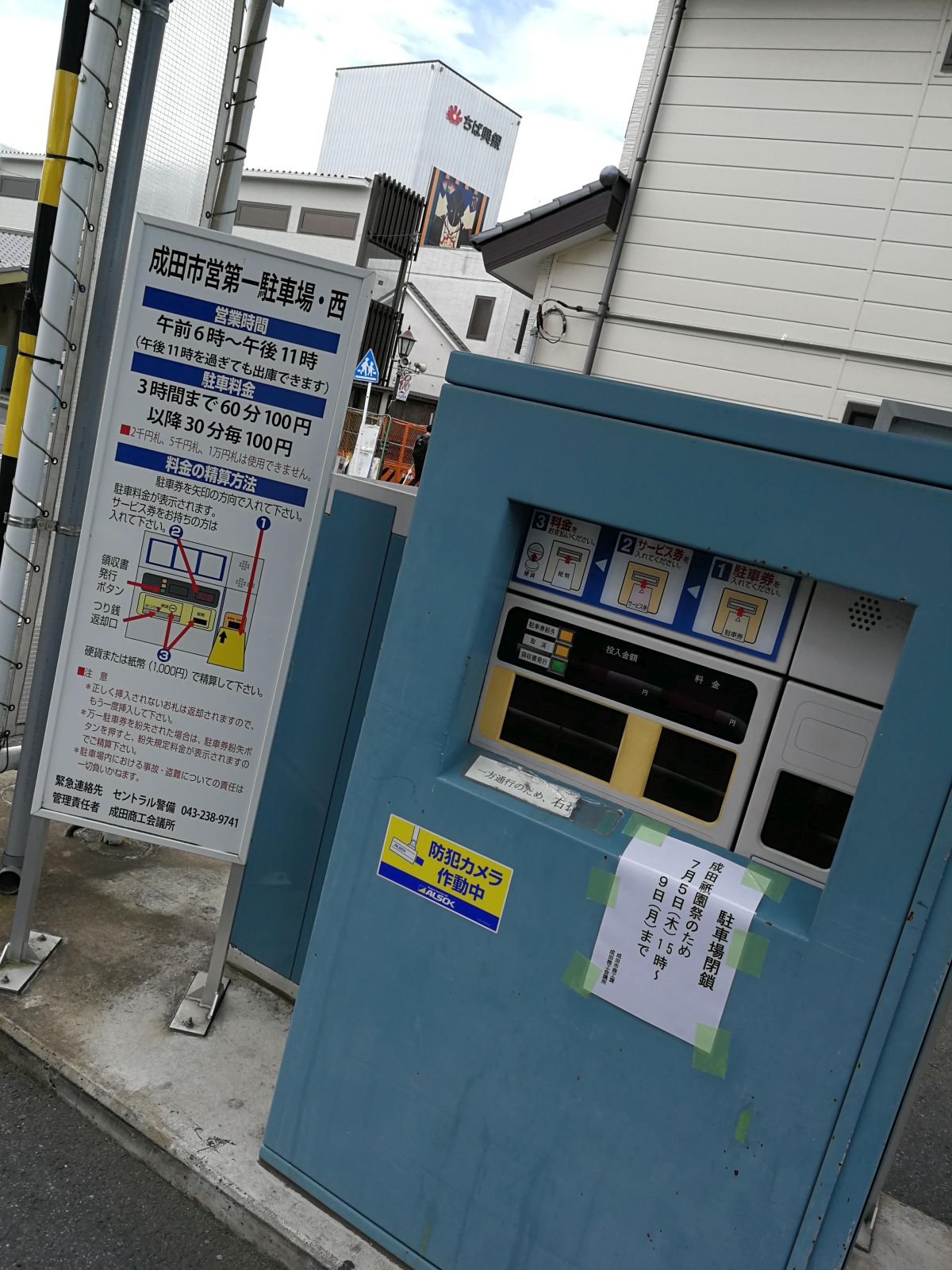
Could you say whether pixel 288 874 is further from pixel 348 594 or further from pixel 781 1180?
pixel 781 1180

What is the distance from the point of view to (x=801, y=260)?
638 centimetres

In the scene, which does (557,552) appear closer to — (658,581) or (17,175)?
(658,581)

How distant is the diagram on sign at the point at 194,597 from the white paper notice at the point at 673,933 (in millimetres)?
1264

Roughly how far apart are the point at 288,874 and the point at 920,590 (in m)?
2.06

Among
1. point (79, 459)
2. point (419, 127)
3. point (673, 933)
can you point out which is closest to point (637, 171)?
point (79, 459)

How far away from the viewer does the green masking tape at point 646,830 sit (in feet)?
5.90

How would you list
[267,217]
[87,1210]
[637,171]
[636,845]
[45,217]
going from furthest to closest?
[267,217]
[637,171]
[45,217]
[87,1210]
[636,845]

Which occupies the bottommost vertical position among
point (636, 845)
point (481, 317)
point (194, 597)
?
point (636, 845)

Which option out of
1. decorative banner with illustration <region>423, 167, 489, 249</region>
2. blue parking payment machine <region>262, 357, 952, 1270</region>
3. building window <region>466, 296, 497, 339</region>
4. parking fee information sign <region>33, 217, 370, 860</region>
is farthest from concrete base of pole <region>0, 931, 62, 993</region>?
decorative banner with illustration <region>423, 167, 489, 249</region>

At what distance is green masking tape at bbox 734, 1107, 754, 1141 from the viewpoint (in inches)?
66.5

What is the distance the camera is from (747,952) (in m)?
1.67

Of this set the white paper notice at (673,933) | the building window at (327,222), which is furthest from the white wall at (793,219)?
the building window at (327,222)

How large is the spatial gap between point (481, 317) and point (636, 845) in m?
25.4

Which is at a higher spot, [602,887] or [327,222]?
[327,222]
